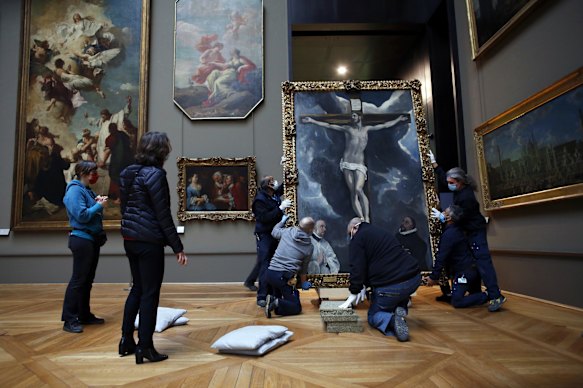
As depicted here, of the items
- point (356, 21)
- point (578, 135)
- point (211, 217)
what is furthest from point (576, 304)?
point (356, 21)

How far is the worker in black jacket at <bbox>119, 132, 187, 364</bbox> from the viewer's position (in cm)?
293

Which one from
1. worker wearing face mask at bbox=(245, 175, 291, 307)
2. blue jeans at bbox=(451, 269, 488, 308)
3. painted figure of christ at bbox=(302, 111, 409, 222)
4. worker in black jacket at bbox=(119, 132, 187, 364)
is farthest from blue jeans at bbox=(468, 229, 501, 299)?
worker in black jacket at bbox=(119, 132, 187, 364)

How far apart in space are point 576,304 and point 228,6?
8.78 meters

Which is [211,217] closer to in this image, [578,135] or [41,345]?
[41,345]

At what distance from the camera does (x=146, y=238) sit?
2.91 metres

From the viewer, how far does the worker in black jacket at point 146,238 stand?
2.93m

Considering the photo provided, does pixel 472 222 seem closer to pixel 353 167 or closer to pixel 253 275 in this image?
pixel 353 167

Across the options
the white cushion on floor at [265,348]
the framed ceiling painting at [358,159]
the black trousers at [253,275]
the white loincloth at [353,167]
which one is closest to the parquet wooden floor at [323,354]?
the white cushion on floor at [265,348]

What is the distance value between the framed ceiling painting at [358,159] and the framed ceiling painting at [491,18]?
5.39ft

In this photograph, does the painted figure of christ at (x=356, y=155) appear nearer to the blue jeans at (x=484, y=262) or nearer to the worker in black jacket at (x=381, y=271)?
the worker in black jacket at (x=381, y=271)

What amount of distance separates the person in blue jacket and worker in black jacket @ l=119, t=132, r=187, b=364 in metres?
1.40

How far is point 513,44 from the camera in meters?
5.87

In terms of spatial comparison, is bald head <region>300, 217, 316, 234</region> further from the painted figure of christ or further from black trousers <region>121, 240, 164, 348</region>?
black trousers <region>121, 240, 164, 348</region>

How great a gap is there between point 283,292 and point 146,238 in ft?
7.93
